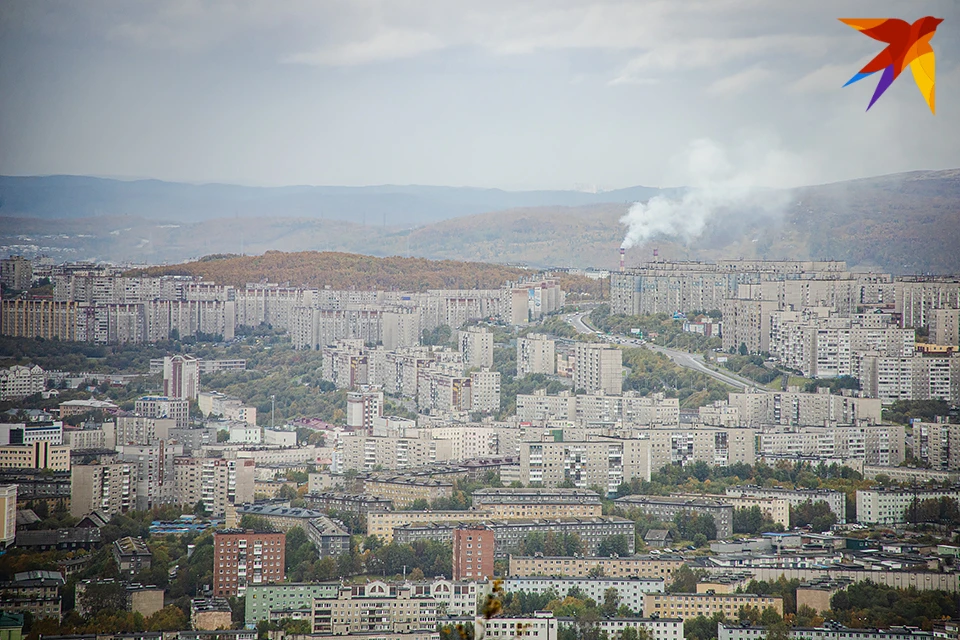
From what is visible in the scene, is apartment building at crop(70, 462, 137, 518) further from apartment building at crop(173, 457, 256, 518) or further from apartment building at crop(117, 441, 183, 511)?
apartment building at crop(173, 457, 256, 518)

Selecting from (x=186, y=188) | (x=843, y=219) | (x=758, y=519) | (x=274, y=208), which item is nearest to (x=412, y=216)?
(x=274, y=208)

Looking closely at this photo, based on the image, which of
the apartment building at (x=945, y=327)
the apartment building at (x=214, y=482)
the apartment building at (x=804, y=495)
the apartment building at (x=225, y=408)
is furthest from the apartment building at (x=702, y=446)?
the apartment building at (x=225, y=408)

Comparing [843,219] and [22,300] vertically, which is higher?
[843,219]

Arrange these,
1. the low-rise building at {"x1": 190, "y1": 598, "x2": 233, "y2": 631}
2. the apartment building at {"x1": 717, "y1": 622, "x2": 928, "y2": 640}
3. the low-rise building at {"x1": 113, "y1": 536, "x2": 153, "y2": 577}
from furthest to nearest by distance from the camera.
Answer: the low-rise building at {"x1": 113, "y1": 536, "x2": 153, "y2": 577} < the low-rise building at {"x1": 190, "y1": 598, "x2": 233, "y2": 631} < the apartment building at {"x1": 717, "y1": 622, "x2": 928, "y2": 640}

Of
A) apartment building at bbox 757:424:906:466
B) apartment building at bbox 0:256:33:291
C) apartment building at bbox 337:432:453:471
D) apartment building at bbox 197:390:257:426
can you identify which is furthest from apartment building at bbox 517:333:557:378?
apartment building at bbox 0:256:33:291

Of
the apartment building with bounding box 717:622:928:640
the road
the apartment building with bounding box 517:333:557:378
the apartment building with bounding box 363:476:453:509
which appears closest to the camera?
the apartment building with bounding box 717:622:928:640

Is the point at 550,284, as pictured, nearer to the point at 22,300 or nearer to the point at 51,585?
the point at 22,300

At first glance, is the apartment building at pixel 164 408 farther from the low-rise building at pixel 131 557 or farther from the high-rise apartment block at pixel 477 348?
the low-rise building at pixel 131 557
